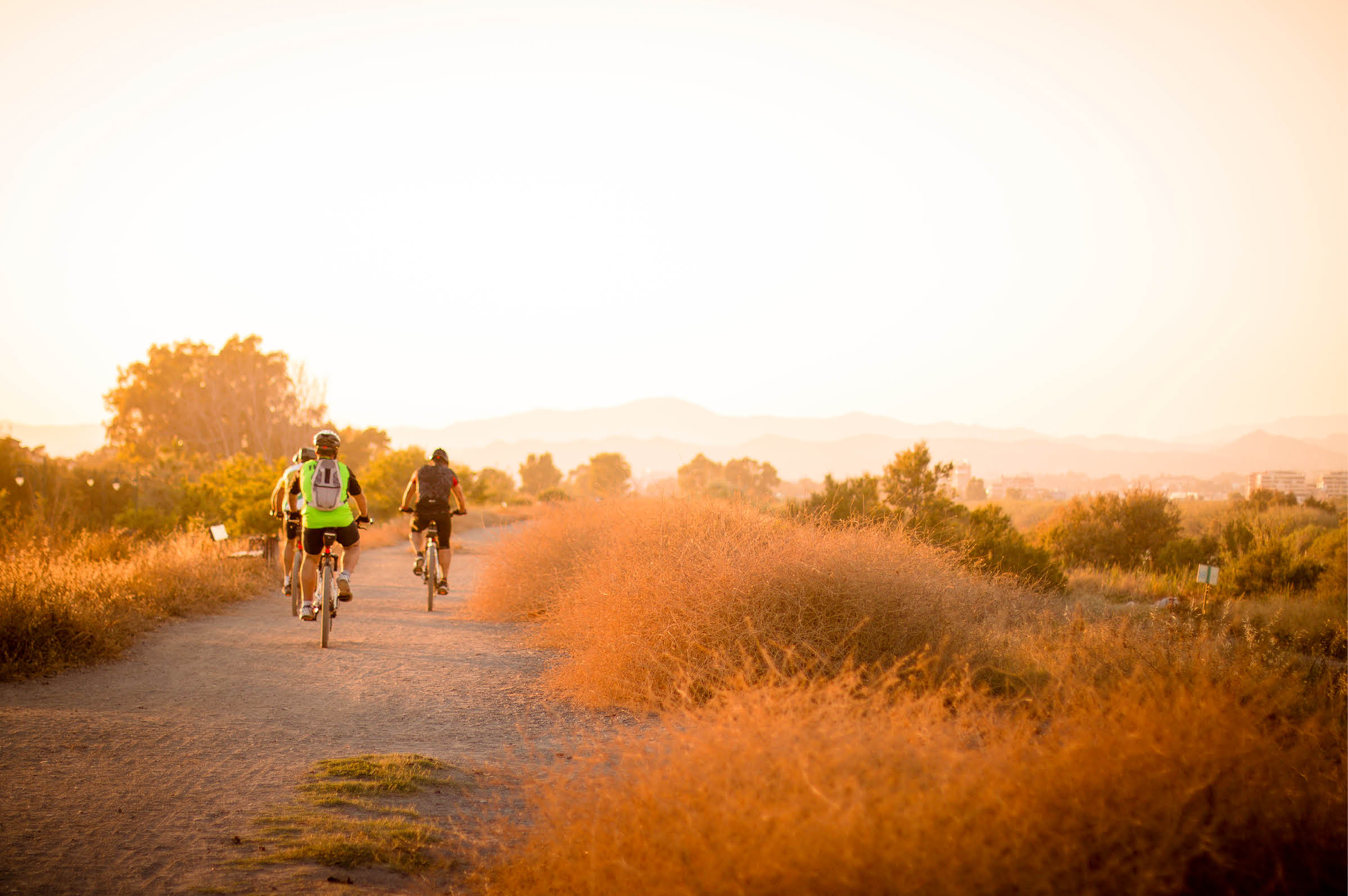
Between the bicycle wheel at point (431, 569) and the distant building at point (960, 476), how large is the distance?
10711 millimetres

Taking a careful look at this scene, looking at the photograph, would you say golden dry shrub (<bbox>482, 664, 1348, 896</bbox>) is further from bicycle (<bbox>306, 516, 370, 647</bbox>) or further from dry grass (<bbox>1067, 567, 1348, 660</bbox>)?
bicycle (<bbox>306, 516, 370, 647</bbox>)

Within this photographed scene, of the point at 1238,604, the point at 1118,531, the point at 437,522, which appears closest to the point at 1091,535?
the point at 1118,531

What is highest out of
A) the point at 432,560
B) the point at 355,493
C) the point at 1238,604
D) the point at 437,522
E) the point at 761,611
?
the point at 355,493

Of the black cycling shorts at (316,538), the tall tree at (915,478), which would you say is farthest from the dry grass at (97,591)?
the tall tree at (915,478)

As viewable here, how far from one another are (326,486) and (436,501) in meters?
3.35

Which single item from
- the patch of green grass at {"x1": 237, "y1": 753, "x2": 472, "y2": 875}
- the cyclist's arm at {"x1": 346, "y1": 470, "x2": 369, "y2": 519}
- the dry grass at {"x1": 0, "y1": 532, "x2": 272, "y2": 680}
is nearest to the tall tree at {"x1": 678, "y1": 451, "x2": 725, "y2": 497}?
the dry grass at {"x1": 0, "y1": 532, "x2": 272, "y2": 680}

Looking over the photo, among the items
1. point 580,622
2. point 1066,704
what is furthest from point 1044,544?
point 1066,704

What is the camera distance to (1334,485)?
30609mm

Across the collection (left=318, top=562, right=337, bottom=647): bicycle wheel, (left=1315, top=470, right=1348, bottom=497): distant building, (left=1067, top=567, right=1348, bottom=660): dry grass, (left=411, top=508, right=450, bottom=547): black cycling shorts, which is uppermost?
(left=411, top=508, right=450, bottom=547): black cycling shorts

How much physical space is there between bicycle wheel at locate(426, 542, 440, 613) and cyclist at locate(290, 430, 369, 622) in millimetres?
2857

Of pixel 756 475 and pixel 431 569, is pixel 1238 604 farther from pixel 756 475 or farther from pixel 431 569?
pixel 756 475

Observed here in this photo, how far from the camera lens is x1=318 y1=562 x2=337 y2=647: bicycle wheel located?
895 cm

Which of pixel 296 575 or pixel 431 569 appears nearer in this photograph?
pixel 296 575

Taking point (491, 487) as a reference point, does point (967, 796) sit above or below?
above
